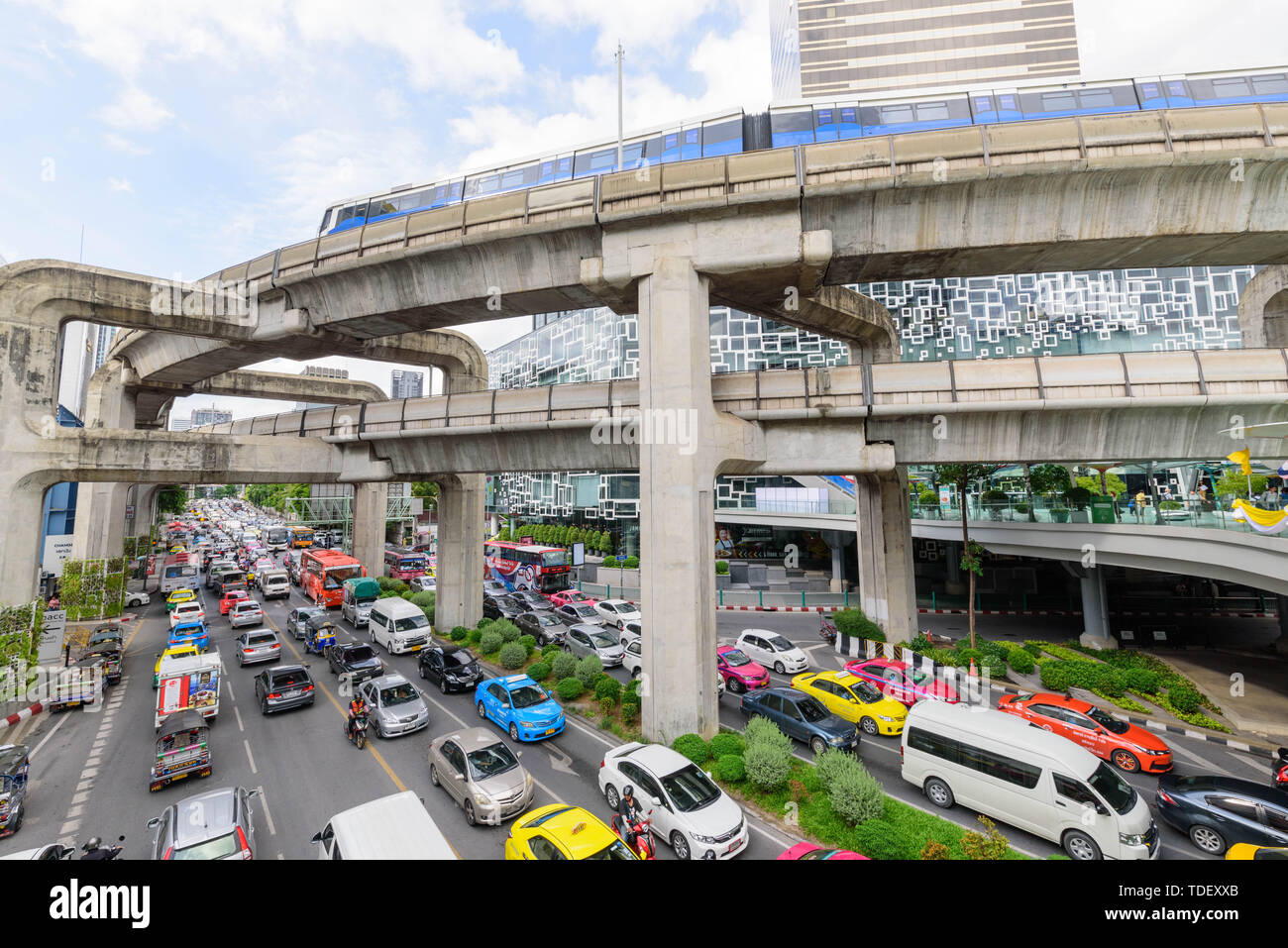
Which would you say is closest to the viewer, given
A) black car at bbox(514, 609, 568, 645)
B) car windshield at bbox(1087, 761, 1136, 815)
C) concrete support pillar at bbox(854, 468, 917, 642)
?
car windshield at bbox(1087, 761, 1136, 815)

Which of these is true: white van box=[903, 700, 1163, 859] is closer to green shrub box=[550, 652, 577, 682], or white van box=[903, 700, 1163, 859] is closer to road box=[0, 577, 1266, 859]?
road box=[0, 577, 1266, 859]

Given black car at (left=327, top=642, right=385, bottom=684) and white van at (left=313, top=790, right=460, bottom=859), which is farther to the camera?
black car at (left=327, top=642, right=385, bottom=684)

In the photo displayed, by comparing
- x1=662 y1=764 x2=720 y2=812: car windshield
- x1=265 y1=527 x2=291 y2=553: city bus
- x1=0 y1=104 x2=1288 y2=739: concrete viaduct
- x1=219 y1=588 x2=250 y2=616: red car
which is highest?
x1=0 y1=104 x2=1288 y2=739: concrete viaduct

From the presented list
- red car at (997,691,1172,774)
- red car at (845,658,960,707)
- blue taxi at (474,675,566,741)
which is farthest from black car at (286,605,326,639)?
red car at (997,691,1172,774)

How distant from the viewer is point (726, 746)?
14273mm

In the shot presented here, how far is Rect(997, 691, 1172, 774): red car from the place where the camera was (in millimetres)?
14773

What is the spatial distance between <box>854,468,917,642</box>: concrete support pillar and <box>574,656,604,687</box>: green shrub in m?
14.2

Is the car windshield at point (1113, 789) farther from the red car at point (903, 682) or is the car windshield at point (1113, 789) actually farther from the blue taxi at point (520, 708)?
the blue taxi at point (520, 708)

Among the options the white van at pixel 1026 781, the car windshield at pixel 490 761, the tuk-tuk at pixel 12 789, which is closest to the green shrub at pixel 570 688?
the car windshield at pixel 490 761

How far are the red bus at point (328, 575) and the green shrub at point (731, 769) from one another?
30657 millimetres

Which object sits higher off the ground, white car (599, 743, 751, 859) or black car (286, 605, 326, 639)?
black car (286, 605, 326, 639)

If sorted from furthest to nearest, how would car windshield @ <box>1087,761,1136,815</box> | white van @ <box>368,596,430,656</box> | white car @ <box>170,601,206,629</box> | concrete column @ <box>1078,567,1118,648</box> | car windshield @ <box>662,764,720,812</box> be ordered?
concrete column @ <box>1078,567,1118,648</box> → white car @ <box>170,601,206,629</box> → white van @ <box>368,596,430,656</box> → car windshield @ <box>662,764,720,812</box> → car windshield @ <box>1087,761,1136,815</box>

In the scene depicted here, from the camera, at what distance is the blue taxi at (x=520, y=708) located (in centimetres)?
1627
